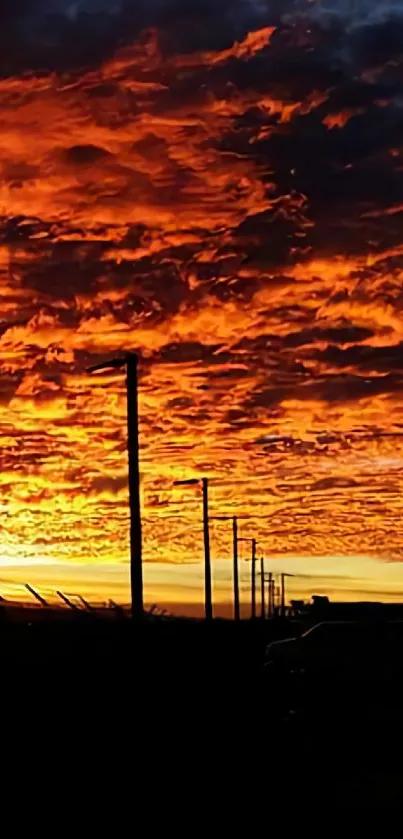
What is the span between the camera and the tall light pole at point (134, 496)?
28.7 m

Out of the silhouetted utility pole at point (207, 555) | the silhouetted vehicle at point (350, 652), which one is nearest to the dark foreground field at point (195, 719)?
the silhouetted vehicle at point (350, 652)

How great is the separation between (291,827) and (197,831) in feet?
2.72

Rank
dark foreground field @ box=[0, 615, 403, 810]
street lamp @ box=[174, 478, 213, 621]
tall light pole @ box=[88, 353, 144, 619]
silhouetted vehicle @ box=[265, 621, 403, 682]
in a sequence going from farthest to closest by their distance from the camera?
1. street lamp @ box=[174, 478, 213, 621]
2. tall light pole @ box=[88, 353, 144, 619]
3. silhouetted vehicle @ box=[265, 621, 403, 682]
4. dark foreground field @ box=[0, 615, 403, 810]

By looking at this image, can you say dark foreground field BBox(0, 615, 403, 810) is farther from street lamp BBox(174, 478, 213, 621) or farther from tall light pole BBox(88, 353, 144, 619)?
street lamp BBox(174, 478, 213, 621)

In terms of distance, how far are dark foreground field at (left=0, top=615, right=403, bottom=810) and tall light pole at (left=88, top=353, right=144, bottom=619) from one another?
32.6 inches

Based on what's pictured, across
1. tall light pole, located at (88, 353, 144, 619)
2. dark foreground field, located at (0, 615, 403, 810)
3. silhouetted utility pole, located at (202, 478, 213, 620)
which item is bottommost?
dark foreground field, located at (0, 615, 403, 810)

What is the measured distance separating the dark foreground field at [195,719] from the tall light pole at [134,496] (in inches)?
32.6

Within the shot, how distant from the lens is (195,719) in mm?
23031

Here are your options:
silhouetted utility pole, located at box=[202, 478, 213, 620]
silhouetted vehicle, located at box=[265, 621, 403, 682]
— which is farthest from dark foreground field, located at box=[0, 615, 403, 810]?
silhouetted utility pole, located at box=[202, 478, 213, 620]

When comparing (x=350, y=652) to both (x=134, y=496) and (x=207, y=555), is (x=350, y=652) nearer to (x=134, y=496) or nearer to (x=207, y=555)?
(x=134, y=496)

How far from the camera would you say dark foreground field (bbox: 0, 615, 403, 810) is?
16.0m

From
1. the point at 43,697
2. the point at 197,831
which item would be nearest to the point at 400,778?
the point at 197,831

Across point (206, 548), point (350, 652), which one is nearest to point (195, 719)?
point (350, 652)

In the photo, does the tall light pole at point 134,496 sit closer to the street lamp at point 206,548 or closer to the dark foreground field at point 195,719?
the dark foreground field at point 195,719
